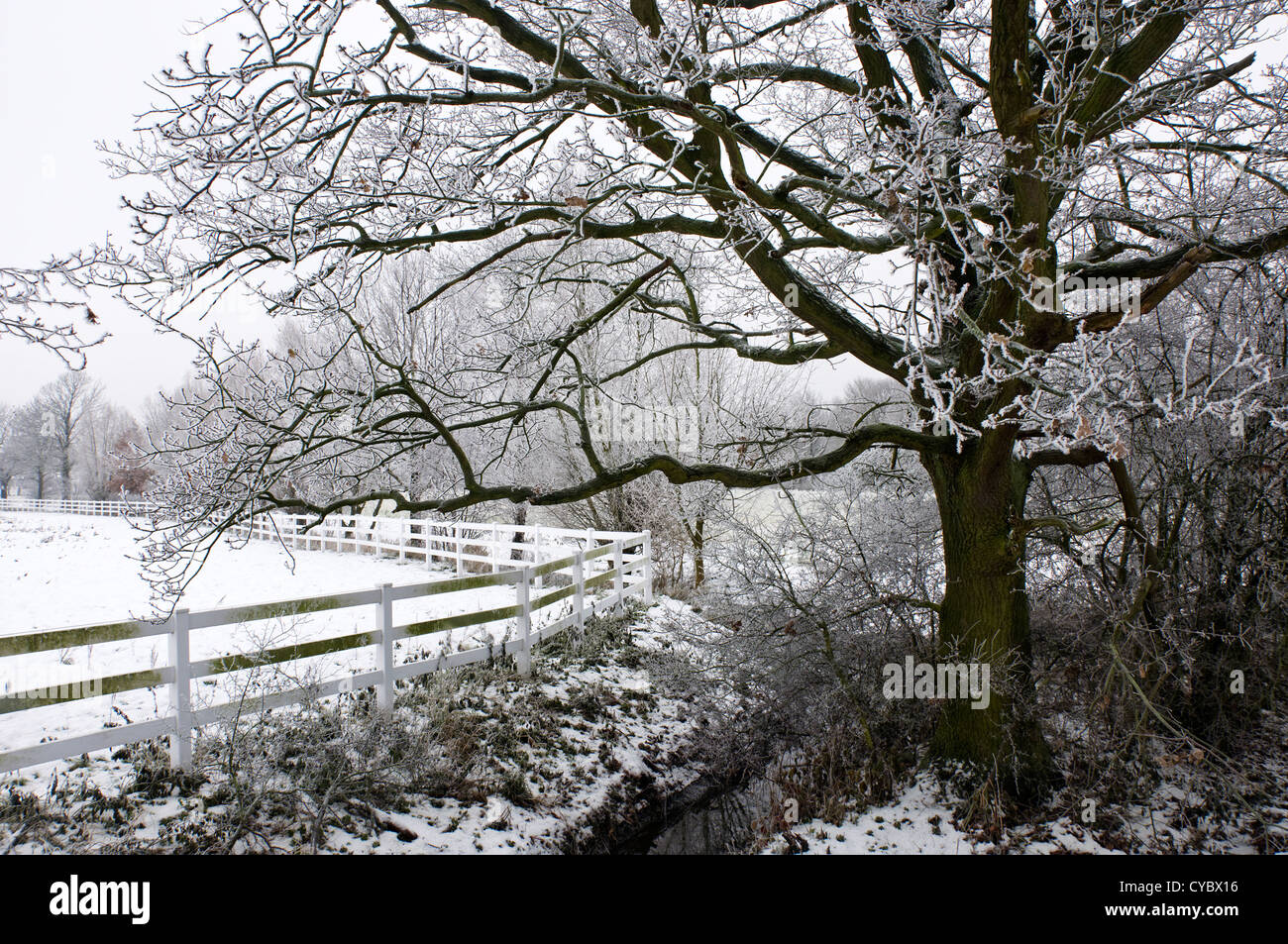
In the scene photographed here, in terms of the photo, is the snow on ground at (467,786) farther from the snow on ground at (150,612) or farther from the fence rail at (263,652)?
the snow on ground at (150,612)

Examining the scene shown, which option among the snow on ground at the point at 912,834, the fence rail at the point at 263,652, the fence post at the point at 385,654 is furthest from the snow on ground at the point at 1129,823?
the fence rail at the point at 263,652

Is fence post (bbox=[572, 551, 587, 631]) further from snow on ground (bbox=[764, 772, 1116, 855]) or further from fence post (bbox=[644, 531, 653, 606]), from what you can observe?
snow on ground (bbox=[764, 772, 1116, 855])

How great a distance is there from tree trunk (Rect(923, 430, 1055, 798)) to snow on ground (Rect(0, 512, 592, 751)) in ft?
15.1

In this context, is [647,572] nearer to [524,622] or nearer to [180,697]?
[524,622]

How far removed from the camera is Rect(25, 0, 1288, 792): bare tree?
140 inches

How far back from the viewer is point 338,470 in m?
5.36

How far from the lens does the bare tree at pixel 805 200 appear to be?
3.55 metres

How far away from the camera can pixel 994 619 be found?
527 centimetres

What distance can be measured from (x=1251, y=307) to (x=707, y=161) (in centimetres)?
436

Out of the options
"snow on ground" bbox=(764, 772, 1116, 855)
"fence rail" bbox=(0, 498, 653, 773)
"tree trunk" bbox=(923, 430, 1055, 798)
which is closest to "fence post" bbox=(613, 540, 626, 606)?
"fence rail" bbox=(0, 498, 653, 773)

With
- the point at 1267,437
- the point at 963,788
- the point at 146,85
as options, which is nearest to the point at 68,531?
the point at 146,85
